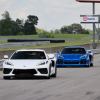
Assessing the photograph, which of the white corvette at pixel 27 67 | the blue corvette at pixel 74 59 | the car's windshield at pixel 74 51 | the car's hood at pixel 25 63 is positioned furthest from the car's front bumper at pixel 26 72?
the car's windshield at pixel 74 51

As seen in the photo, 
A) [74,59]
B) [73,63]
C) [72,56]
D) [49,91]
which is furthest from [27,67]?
[73,63]

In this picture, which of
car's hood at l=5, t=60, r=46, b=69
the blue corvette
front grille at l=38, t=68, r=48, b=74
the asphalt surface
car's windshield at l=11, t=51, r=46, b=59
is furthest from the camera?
the blue corvette

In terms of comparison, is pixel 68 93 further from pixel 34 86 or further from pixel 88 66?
pixel 88 66

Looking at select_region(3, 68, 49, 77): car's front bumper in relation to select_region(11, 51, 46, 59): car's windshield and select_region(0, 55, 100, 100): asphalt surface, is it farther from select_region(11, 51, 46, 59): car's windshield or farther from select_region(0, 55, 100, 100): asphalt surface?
select_region(0, 55, 100, 100): asphalt surface

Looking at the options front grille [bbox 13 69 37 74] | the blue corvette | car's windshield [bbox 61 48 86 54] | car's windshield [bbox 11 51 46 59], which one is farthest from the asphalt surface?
car's windshield [bbox 61 48 86 54]

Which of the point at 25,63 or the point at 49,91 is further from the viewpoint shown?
the point at 25,63

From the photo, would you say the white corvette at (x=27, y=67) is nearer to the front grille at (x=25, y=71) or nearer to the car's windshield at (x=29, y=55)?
the front grille at (x=25, y=71)

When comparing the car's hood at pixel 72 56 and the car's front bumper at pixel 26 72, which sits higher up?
the car's front bumper at pixel 26 72

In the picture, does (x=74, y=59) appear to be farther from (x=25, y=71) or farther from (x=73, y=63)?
(x=25, y=71)

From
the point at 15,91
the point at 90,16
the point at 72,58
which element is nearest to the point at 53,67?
the point at 15,91

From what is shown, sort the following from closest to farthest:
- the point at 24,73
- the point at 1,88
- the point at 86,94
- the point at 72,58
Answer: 1. the point at 86,94
2. the point at 1,88
3. the point at 24,73
4. the point at 72,58

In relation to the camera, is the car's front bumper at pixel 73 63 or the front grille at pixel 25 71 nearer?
the front grille at pixel 25 71

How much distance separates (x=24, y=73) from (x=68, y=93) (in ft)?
19.7

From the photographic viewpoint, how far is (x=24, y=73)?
21.8 meters
